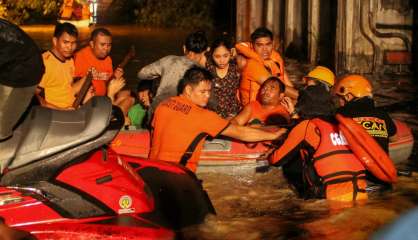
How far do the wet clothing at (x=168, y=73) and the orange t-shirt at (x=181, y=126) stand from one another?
1.04 metres

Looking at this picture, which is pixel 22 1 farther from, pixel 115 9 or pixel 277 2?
pixel 277 2

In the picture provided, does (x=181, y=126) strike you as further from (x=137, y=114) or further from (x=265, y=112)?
(x=137, y=114)

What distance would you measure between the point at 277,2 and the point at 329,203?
11593 mm

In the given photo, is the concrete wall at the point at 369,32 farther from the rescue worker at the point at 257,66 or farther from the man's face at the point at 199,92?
the man's face at the point at 199,92

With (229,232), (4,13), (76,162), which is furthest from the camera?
(4,13)

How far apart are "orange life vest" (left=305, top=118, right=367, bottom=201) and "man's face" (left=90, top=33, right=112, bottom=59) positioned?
3381 mm

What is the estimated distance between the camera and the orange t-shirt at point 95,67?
29.1ft

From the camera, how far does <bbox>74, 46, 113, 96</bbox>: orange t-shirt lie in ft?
29.1

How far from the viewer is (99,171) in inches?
164

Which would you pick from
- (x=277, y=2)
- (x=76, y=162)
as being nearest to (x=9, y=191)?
(x=76, y=162)

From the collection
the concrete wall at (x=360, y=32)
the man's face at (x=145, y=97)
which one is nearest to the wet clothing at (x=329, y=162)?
the man's face at (x=145, y=97)

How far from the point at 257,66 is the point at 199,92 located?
2155mm

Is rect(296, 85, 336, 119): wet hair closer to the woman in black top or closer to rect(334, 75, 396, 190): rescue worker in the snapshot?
rect(334, 75, 396, 190): rescue worker

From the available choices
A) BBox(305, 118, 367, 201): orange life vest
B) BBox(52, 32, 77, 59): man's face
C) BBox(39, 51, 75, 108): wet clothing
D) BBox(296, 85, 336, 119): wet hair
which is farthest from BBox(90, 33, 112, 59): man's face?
BBox(305, 118, 367, 201): orange life vest
